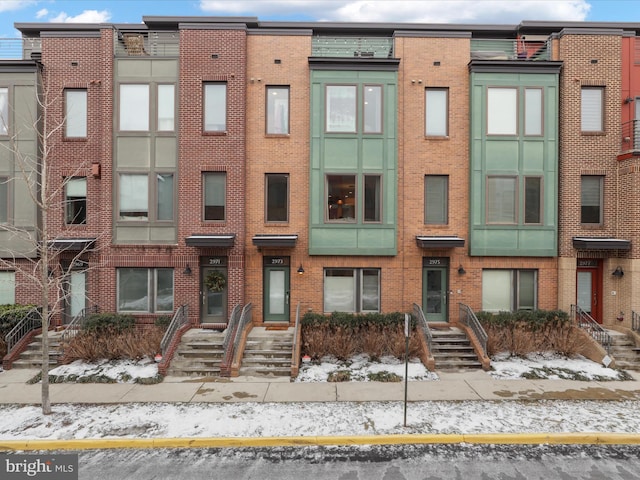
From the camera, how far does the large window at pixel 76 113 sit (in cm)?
1374

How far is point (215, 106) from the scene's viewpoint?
13.7m

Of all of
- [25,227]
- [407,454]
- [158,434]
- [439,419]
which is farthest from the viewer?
[25,227]

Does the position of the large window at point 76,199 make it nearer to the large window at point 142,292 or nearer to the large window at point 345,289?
the large window at point 142,292

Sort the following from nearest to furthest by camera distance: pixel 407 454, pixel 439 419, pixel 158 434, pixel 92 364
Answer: pixel 407 454 → pixel 158 434 → pixel 439 419 → pixel 92 364

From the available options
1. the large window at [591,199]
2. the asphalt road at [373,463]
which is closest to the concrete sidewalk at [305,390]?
the asphalt road at [373,463]

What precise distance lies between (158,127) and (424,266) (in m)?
11.7

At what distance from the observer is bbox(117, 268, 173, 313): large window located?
44.8ft

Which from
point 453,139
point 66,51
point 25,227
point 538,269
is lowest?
point 538,269

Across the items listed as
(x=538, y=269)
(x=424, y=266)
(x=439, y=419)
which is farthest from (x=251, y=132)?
(x=538, y=269)

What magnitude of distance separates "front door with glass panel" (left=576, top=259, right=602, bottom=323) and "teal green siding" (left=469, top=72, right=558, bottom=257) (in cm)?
162

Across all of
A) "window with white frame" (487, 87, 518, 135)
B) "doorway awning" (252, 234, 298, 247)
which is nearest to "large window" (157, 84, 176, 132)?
"doorway awning" (252, 234, 298, 247)

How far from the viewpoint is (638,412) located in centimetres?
852

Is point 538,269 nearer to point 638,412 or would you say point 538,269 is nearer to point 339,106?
point 638,412

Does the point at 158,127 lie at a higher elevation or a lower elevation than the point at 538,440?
higher
